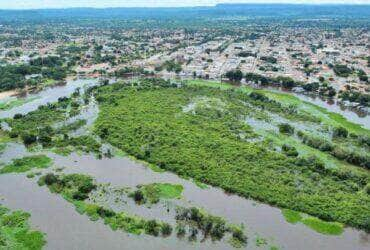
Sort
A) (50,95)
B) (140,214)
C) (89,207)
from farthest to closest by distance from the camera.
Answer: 1. (50,95)
2. (89,207)
3. (140,214)

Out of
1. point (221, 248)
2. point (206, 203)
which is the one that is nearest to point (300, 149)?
point (206, 203)

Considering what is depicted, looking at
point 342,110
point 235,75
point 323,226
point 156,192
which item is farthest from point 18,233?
point 235,75

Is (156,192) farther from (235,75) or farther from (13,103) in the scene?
(235,75)

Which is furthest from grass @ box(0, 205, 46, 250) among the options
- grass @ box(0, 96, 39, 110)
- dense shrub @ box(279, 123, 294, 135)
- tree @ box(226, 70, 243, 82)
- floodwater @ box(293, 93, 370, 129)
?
tree @ box(226, 70, 243, 82)

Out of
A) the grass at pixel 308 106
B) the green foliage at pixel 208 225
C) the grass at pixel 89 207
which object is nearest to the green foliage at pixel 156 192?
the grass at pixel 89 207

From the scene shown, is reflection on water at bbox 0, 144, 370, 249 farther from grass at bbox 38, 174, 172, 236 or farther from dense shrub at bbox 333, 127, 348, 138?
dense shrub at bbox 333, 127, 348, 138

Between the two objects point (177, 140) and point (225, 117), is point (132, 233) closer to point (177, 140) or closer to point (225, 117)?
point (177, 140)
